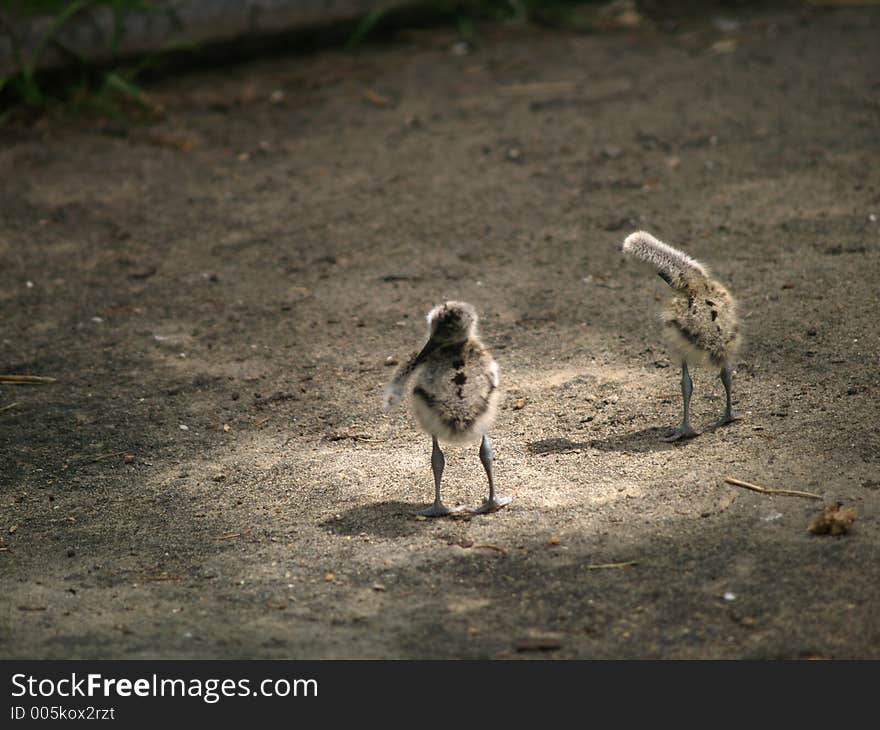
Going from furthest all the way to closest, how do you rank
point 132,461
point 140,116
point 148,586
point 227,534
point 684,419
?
point 140,116 → point 132,461 → point 684,419 → point 227,534 → point 148,586

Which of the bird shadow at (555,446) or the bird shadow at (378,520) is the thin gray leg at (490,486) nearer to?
the bird shadow at (378,520)

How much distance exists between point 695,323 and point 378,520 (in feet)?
6.01

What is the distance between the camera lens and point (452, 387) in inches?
208

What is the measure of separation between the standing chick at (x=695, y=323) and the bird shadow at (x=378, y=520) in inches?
55.3

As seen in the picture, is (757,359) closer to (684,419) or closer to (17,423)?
(684,419)

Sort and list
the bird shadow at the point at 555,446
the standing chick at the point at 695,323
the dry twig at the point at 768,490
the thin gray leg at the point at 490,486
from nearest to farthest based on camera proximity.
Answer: the dry twig at the point at 768,490 < the thin gray leg at the point at 490,486 < the standing chick at the point at 695,323 < the bird shadow at the point at 555,446

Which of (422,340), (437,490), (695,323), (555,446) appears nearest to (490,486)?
(437,490)

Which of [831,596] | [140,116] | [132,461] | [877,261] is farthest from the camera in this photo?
[140,116]

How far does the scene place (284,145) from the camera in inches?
420

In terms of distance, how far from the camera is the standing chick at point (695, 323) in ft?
19.1

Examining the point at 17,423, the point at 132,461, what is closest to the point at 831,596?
the point at 132,461

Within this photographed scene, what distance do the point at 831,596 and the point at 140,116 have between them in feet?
28.9

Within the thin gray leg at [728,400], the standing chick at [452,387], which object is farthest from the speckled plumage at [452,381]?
the thin gray leg at [728,400]

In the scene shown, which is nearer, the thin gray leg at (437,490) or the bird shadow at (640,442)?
the thin gray leg at (437,490)
